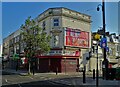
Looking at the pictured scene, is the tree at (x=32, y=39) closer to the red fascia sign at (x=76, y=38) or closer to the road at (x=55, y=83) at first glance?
the red fascia sign at (x=76, y=38)

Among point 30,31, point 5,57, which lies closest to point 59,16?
point 30,31

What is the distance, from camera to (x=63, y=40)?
44.8 m

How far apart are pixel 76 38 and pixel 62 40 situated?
137 inches

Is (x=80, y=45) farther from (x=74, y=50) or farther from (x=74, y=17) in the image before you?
(x=74, y=17)

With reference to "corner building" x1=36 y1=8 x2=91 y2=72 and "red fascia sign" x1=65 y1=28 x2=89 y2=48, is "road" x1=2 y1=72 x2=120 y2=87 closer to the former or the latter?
Result: "corner building" x1=36 y1=8 x2=91 y2=72

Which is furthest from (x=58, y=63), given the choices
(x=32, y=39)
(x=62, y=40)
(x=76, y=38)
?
(x=32, y=39)

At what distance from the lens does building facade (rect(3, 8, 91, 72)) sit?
4488cm

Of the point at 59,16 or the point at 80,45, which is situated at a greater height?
the point at 59,16

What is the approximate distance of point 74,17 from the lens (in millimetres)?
47031

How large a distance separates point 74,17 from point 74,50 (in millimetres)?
5959

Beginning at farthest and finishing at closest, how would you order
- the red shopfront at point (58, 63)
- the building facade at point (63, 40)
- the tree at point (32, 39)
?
the building facade at point (63, 40), the red shopfront at point (58, 63), the tree at point (32, 39)

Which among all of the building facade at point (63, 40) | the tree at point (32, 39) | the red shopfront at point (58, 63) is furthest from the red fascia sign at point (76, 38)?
the tree at point (32, 39)

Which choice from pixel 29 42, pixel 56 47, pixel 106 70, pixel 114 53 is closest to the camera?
pixel 106 70

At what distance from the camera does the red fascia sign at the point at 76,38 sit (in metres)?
45.7
